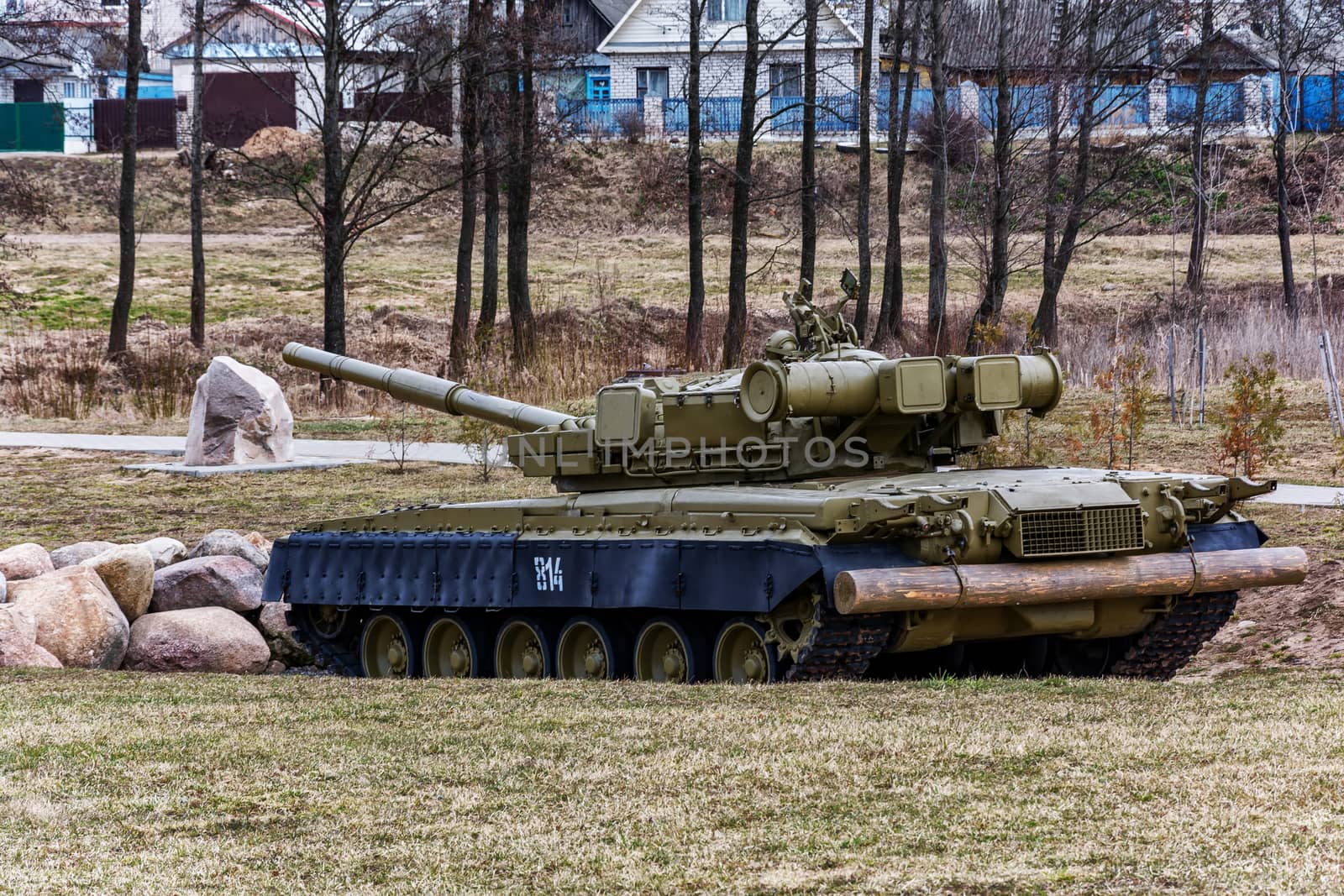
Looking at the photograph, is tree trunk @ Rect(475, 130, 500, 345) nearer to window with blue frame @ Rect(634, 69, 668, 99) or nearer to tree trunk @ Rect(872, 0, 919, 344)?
tree trunk @ Rect(872, 0, 919, 344)

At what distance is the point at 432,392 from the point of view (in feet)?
47.6

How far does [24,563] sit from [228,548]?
1.82 m

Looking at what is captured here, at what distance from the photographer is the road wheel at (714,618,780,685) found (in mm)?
10602

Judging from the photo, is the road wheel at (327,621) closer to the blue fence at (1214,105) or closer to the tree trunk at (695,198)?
the tree trunk at (695,198)

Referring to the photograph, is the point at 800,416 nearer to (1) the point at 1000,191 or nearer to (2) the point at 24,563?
(2) the point at 24,563

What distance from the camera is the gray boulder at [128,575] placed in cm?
1405

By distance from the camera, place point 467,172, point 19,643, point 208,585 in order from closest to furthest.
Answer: point 19,643, point 208,585, point 467,172

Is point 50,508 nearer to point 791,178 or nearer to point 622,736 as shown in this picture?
point 622,736

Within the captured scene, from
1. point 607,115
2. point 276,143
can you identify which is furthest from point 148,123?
point 607,115

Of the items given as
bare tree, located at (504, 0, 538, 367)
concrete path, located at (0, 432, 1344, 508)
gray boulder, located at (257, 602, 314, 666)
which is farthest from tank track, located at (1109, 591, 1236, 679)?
bare tree, located at (504, 0, 538, 367)

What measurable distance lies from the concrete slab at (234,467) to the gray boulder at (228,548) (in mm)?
5433

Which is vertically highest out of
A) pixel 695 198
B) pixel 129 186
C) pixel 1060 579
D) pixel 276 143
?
pixel 276 143

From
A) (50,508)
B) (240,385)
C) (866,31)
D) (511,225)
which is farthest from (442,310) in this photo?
(50,508)

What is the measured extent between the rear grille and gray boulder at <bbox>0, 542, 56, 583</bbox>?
833 centimetres
